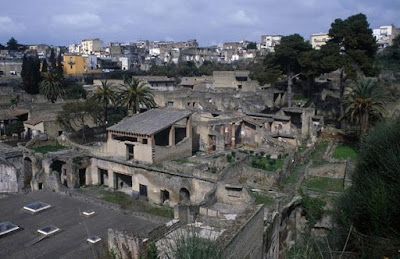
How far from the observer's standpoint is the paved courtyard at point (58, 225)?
14211mm

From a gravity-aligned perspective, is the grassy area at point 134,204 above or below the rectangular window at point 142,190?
below

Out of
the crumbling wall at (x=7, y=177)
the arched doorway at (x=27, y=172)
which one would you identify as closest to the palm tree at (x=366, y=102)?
the arched doorway at (x=27, y=172)

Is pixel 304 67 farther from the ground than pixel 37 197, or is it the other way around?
pixel 304 67

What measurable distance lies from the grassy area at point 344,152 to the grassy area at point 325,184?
4083mm

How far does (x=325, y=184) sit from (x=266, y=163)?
4.57 metres

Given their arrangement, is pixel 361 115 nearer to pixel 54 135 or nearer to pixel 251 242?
pixel 251 242

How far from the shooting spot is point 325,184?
22.3 m

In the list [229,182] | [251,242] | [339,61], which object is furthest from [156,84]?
[251,242]

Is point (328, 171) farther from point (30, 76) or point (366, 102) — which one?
point (30, 76)

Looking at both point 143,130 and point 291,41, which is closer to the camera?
point 143,130

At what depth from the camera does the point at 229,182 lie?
21438 mm

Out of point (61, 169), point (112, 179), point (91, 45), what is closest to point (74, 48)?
point (91, 45)

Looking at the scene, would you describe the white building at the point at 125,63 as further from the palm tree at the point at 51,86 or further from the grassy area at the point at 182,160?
the grassy area at the point at 182,160

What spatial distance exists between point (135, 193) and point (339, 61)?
21003 mm
